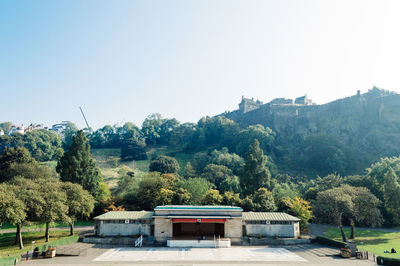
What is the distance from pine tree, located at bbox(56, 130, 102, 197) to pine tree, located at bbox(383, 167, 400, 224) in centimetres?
4600

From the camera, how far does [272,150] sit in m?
86.9

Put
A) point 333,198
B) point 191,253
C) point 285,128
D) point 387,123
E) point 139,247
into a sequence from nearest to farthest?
1. point 191,253
2. point 139,247
3. point 333,198
4. point 387,123
5. point 285,128

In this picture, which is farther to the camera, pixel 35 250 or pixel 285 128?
pixel 285 128

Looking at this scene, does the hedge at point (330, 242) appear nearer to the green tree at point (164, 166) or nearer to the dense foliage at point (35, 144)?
the green tree at point (164, 166)

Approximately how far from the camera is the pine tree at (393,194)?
3722 cm

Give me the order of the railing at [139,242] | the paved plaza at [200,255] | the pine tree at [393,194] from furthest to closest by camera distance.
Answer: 1. the pine tree at [393,194]
2. the railing at [139,242]
3. the paved plaza at [200,255]

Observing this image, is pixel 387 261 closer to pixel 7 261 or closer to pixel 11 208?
pixel 7 261

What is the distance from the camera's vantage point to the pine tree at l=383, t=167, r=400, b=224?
37.2 meters

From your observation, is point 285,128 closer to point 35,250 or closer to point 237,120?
point 237,120

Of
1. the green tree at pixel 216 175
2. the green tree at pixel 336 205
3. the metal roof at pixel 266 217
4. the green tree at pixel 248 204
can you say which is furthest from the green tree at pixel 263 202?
the green tree at pixel 216 175

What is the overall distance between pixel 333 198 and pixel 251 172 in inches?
777

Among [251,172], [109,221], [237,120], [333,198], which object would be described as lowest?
[109,221]

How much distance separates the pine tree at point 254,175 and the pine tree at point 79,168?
87.9ft

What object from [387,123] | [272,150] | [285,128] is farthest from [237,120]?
[387,123]
